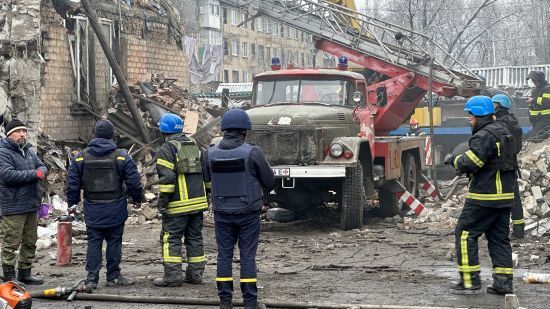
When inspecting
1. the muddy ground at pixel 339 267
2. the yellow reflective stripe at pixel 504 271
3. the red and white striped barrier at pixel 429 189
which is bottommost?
the muddy ground at pixel 339 267

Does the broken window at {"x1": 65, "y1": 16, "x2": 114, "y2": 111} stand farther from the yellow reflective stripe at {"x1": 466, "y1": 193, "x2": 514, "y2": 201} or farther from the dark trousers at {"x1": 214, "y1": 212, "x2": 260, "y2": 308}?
the yellow reflective stripe at {"x1": 466, "y1": 193, "x2": 514, "y2": 201}

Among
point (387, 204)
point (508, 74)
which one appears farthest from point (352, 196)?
point (508, 74)

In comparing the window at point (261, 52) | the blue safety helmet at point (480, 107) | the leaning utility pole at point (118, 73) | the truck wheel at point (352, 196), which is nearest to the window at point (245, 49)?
the window at point (261, 52)

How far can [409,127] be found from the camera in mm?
21719

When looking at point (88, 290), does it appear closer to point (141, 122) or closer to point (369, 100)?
point (369, 100)

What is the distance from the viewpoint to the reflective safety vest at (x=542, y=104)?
1599 centimetres

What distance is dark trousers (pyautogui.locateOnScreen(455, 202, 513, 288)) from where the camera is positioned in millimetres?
8039

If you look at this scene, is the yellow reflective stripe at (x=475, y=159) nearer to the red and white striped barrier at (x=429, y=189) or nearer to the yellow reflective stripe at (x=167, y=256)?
the yellow reflective stripe at (x=167, y=256)

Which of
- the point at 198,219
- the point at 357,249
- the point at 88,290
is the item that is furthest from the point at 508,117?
the point at 88,290

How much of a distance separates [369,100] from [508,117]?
4631 millimetres

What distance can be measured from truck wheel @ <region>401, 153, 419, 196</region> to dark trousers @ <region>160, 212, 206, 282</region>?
24.6 feet

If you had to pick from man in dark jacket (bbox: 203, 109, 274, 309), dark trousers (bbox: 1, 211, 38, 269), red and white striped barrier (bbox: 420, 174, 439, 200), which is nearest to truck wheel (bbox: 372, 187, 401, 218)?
red and white striped barrier (bbox: 420, 174, 439, 200)

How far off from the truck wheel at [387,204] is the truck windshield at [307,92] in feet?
6.94

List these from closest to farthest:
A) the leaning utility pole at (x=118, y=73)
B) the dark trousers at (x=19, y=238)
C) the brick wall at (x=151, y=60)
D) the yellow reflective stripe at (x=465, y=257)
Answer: the yellow reflective stripe at (x=465, y=257) → the dark trousers at (x=19, y=238) → the leaning utility pole at (x=118, y=73) → the brick wall at (x=151, y=60)
